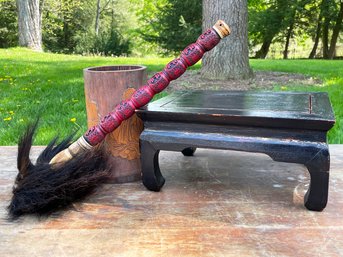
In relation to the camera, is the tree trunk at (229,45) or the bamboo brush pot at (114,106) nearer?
the bamboo brush pot at (114,106)

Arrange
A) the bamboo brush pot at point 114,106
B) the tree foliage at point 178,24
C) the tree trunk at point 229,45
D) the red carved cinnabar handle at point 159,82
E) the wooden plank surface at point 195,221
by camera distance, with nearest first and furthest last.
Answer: the wooden plank surface at point 195,221, the red carved cinnabar handle at point 159,82, the bamboo brush pot at point 114,106, the tree trunk at point 229,45, the tree foliage at point 178,24

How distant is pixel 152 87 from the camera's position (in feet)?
3.46

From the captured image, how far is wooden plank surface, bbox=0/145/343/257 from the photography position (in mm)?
851

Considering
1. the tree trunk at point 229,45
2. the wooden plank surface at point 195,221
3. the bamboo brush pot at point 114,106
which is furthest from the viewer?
the tree trunk at point 229,45

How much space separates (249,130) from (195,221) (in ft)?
0.85

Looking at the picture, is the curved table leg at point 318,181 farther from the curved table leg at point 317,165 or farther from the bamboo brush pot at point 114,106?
the bamboo brush pot at point 114,106

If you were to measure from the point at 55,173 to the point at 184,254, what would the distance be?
16.6 inches

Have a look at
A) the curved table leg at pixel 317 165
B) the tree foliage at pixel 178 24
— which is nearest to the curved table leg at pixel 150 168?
the curved table leg at pixel 317 165

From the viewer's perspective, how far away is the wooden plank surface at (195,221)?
851 millimetres

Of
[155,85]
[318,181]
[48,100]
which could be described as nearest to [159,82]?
[155,85]

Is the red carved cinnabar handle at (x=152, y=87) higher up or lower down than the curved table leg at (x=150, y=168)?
higher up

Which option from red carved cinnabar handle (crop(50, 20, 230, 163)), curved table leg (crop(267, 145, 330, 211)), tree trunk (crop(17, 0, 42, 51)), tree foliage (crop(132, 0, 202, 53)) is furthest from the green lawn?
tree foliage (crop(132, 0, 202, 53))

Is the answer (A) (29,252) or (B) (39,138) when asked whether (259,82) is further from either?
(A) (29,252)

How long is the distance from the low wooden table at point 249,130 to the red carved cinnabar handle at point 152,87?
4 cm
